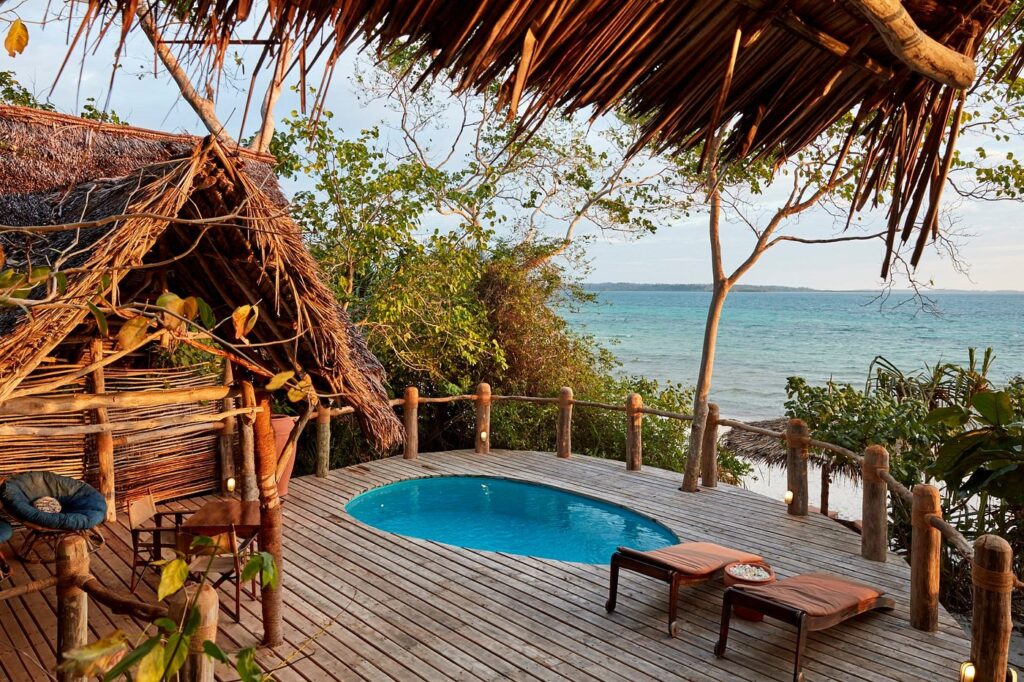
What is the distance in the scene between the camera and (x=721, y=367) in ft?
113

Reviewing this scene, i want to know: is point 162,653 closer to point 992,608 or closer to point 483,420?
point 992,608

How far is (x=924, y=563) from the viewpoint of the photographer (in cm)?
459

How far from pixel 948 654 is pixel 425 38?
4.59m

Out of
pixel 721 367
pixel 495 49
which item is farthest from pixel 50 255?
pixel 721 367

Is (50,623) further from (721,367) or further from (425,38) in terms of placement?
(721,367)

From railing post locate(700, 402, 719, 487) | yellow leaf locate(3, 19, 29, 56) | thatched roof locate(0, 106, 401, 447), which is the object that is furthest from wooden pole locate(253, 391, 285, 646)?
railing post locate(700, 402, 719, 487)

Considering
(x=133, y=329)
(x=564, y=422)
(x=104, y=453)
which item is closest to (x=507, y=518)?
(x=564, y=422)

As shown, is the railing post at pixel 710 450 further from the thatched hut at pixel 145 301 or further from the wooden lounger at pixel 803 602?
the thatched hut at pixel 145 301

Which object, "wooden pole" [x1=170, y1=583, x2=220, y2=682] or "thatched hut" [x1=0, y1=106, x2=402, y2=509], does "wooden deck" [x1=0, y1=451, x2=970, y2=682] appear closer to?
"wooden pole" [x1=170, y1=583, x2=220, y2=682]

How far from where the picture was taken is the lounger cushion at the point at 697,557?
15.2ft

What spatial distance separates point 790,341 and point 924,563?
3601cm

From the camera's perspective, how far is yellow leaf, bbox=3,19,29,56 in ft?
4.97

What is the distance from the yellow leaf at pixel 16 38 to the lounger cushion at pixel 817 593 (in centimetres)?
405

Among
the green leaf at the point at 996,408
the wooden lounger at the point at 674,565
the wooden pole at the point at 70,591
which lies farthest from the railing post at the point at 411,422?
the green leaf at the point at 996,408
